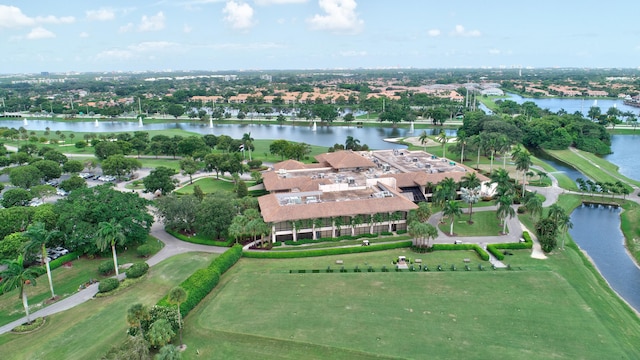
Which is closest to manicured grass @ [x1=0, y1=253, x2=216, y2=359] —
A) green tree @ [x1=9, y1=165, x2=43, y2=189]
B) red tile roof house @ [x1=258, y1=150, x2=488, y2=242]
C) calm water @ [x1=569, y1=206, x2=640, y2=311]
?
red tile roof house @ [x1=258, y1=150, x2=488, y2=242]

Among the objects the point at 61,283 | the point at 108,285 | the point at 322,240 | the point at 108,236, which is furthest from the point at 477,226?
the point at 61,283

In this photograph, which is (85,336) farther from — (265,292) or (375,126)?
(375,126)

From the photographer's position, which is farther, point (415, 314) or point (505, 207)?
point (505, 207)

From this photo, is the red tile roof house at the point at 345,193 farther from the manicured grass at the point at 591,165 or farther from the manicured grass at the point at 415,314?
the manicured grass at the point at 591,165

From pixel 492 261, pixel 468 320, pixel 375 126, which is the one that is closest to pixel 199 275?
pixel 468 320

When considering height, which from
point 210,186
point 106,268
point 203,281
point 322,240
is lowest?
point 322,240

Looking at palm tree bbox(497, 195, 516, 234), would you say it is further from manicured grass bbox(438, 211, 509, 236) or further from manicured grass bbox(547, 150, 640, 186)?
manicured grass bbox(547, 150, 640, 186)

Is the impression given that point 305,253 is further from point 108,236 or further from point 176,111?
point 176,111
